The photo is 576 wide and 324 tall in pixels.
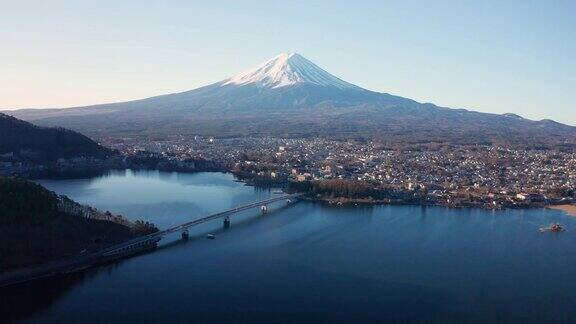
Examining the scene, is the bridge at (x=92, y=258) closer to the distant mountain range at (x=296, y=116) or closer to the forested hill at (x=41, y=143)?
the forested hill at (x=41, y=143)

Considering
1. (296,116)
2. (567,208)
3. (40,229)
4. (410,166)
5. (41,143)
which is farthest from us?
(296,116)

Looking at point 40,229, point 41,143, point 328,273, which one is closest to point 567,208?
point 328,273

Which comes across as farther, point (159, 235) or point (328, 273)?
point (159, 235)

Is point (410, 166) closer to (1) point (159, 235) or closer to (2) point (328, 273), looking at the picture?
(1) point (159, 235)

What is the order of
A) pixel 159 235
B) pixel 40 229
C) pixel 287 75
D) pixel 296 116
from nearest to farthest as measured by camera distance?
pixel 40 229 < pixel 159 235 < pixel 296 116 < pixel 287 75

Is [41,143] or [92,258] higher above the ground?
[41,143]

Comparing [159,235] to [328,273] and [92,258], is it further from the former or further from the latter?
[328,273]

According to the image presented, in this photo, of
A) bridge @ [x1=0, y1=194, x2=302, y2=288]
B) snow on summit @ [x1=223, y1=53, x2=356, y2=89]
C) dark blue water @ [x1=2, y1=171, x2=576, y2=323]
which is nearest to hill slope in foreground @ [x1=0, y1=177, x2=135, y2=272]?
bridge @ [x1=0, y1=194, x2=302, y2=288]

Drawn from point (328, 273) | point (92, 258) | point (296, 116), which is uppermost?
point (296, 116)

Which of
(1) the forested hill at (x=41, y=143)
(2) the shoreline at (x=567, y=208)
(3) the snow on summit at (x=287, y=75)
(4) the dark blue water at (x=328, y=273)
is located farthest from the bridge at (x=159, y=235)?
(3) the snow on summit at (x=287, y=75)
